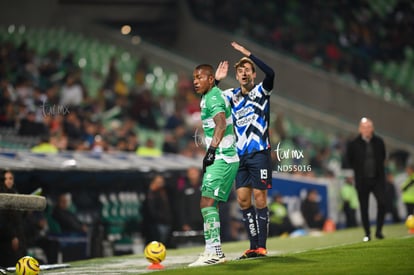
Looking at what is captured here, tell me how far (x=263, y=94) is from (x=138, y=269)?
2997 millimetres

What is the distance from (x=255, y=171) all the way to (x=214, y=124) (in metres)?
1.03

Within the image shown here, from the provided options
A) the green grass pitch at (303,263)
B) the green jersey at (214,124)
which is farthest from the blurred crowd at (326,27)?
the green jersey at (214,124)

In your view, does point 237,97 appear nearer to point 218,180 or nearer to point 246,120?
point 246,120

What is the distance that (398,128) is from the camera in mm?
34469

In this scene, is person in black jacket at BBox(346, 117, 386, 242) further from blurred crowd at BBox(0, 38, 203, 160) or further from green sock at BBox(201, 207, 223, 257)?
green sock at BBox(201, 207, 223, 257)

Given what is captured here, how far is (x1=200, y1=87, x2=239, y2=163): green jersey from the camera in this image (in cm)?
1321

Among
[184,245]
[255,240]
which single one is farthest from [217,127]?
[184,245]

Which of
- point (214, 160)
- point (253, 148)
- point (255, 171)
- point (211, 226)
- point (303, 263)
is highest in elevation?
point (253, 148)

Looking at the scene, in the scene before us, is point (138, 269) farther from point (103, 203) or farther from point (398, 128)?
point (398, 128)

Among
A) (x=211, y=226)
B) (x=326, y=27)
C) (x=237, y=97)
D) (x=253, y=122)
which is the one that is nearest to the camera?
(x=211, y=226)

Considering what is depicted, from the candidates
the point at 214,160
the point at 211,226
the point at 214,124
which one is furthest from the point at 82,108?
the point at 211,226

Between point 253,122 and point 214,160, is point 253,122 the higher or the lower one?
the higher one

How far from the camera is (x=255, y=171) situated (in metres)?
13.9

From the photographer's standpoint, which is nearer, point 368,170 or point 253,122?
point 253,122
